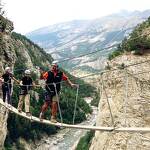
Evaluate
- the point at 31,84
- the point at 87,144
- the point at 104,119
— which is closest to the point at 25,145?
the point at 87,144

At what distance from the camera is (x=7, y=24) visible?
1736 inches

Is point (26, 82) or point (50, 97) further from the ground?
point (26, 82)

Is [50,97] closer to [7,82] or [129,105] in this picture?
[7,82]

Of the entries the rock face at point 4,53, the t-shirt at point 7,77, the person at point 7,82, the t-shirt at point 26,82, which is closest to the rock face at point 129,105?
the rock face at point 4,53

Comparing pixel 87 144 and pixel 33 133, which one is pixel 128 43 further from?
pixel 33 133

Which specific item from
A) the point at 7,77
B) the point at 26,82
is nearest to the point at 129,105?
the point at 7,77

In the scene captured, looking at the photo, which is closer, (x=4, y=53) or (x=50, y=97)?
(x=50, y=97)

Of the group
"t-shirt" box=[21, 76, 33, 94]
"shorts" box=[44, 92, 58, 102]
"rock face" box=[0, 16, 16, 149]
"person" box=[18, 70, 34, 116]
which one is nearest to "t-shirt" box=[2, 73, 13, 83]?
"person" box=[18, 70, 34, 116]

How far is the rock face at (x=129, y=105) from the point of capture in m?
30.3

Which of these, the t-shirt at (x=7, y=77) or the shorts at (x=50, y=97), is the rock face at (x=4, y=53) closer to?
the t-shirt at (x=7, y=77)

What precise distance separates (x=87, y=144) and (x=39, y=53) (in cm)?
8838

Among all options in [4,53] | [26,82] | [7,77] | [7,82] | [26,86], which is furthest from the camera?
[4,53]

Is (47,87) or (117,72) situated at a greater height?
(47,87)

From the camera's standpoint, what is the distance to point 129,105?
30797 millimetres
